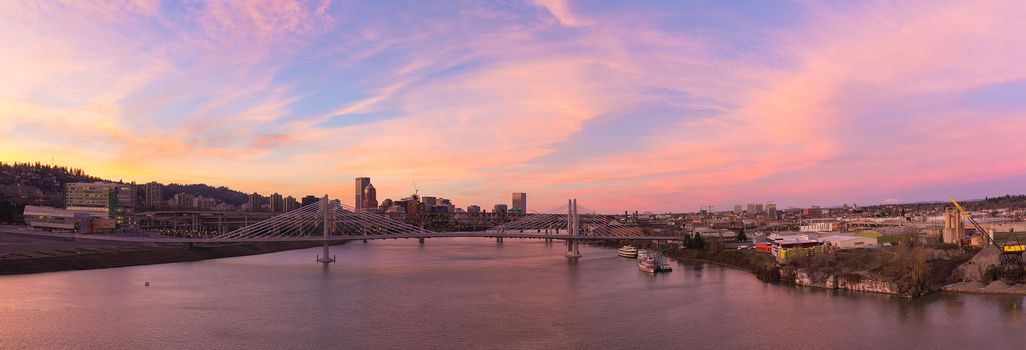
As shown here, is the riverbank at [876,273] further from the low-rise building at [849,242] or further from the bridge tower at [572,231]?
the bridge tower at [572,231]

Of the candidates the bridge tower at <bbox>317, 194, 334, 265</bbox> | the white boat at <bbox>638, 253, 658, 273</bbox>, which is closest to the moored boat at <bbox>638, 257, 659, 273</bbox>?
the white boat at <bbox>638, 253, 658, 273</bbox>

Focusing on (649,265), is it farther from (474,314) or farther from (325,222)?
(325,222)

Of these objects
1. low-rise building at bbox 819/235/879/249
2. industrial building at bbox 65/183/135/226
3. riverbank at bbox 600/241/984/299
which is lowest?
riverbank at bbox 600/241/984/299

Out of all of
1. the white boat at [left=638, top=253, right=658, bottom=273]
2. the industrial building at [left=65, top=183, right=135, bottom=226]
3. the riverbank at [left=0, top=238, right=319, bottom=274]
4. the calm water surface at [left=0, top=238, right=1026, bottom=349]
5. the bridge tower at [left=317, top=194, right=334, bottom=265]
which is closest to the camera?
the calm water surface at [left=0, top=238, right=1026, bottom=349]

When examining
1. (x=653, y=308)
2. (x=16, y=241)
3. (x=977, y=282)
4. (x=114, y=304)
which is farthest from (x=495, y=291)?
(x=16, y=241)

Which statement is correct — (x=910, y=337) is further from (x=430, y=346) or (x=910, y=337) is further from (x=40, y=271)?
(x=40, y=271)

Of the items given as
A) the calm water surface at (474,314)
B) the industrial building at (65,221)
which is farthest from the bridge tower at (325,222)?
the industrial building at (65,221)

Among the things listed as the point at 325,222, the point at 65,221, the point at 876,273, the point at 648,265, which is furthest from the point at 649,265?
the point at 65,221

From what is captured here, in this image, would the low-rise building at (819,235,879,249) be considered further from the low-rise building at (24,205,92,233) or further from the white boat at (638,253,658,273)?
the low-rise building at (24,205,92,233)
